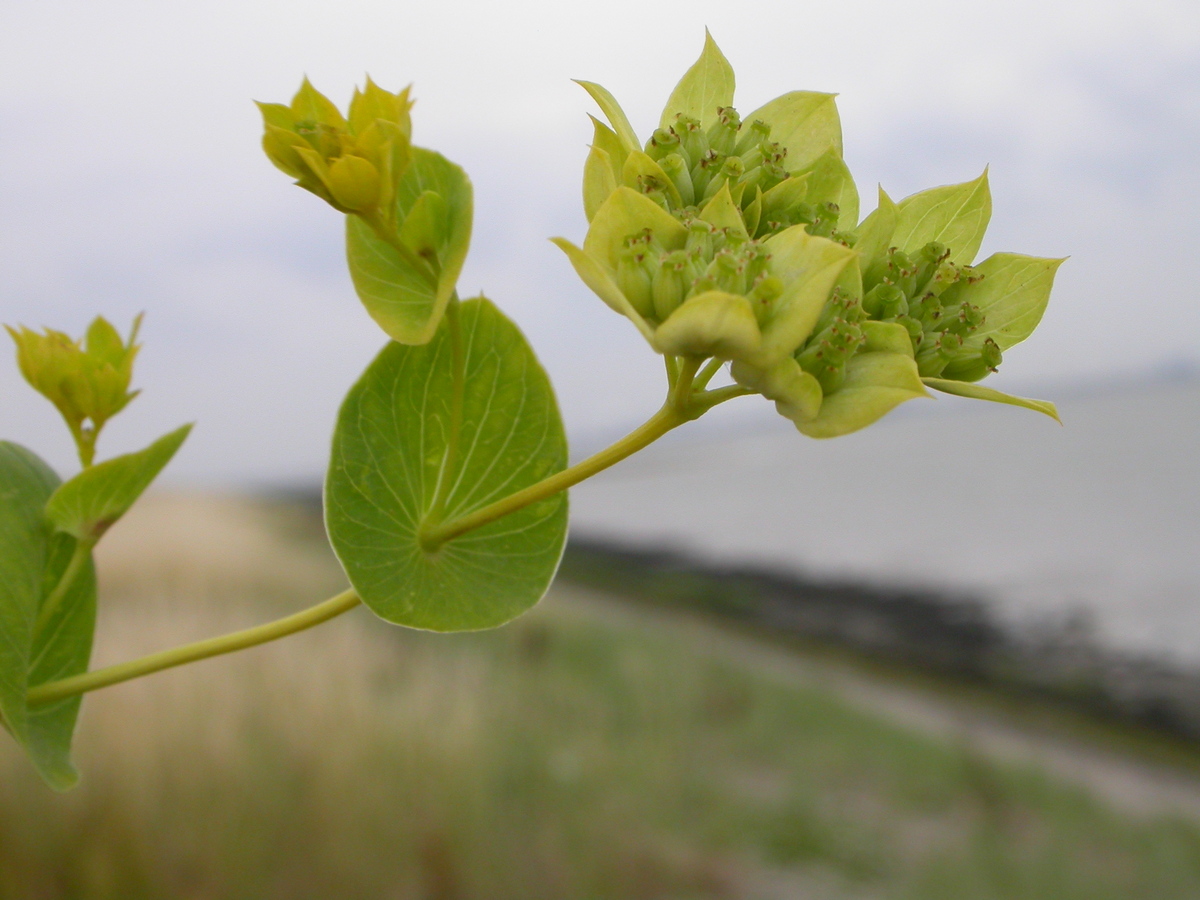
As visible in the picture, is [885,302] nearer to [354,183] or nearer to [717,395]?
[717,395]

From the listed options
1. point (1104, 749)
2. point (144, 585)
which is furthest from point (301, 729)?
point (1104, 749)

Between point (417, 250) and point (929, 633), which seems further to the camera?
point (929, 633)

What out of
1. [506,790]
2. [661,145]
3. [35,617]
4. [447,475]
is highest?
[661,145]

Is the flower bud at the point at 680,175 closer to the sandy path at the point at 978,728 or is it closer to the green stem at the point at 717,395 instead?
the green stem at the point at 717,395

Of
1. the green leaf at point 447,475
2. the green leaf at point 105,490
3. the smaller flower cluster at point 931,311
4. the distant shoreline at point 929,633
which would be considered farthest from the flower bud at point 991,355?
the distant shoreline at point 929,633

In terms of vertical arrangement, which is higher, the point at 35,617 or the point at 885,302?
the point at 885,302

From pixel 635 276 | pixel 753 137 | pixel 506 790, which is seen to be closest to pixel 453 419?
pixel 635 276

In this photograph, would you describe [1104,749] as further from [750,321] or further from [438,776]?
[750,321]
